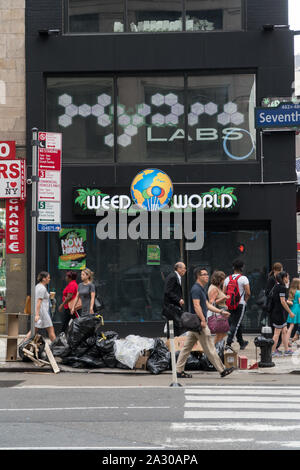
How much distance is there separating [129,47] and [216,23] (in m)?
2.29

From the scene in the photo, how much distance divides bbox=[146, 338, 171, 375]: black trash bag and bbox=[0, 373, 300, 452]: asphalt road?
1229mm

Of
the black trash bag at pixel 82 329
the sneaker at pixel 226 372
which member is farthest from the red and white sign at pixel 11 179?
the sneaker at pixel 226 372

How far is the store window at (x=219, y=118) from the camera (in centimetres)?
2159

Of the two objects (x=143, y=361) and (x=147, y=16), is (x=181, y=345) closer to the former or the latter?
(x=143, y=361)

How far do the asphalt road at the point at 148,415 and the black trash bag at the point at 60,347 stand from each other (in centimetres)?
163

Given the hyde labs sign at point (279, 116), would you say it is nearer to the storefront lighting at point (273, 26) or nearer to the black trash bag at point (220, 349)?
the storefront lighting at point (273, 26)

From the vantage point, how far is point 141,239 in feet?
70.1

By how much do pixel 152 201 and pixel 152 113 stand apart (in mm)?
Answer: 2249

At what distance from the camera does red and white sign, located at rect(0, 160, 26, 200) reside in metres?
21.2

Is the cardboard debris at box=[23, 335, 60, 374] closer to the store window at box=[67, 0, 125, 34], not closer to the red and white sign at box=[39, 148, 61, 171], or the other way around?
the red and white sign at box=[39, 148, 61, 171]

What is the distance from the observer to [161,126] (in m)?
21.6

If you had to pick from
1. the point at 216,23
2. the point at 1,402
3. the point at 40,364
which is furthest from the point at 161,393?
the point at 216,23

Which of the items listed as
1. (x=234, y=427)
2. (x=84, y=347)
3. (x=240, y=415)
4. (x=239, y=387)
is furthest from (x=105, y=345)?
(x=234, y=427)
